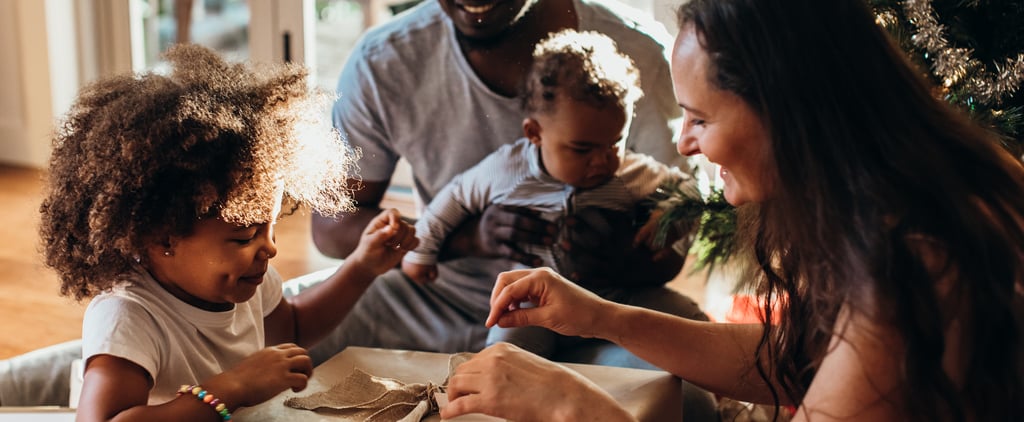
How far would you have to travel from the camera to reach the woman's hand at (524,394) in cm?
95

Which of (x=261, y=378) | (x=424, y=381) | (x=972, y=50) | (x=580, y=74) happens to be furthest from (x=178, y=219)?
(x=972, y=50)

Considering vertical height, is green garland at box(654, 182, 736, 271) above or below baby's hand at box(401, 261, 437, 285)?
above

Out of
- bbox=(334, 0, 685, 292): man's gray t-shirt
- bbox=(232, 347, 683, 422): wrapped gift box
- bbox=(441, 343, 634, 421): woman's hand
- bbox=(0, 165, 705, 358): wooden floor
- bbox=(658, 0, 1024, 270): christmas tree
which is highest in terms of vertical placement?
bbox=(658, 0, 1024, 270): christmas tree

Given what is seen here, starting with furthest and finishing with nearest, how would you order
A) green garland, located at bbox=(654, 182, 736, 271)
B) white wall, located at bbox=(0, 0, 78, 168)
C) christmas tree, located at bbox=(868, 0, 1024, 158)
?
1. white wall, located at bbox=(0, 0, 78, 168)
2. green garland, located at bbox=(654, 182, 736, 271)
3. christmas tree, located at bbox=(868, 0, 1024, 158)

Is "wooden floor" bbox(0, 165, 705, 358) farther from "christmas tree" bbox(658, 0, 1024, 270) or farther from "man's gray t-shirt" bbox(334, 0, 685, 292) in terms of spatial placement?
"christmas tree" bbox(658, 0, 1024, 270)

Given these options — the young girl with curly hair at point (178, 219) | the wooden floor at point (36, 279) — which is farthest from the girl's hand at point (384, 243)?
the young girl with curly hair at point (178, 219)

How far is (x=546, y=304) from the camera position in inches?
44.1

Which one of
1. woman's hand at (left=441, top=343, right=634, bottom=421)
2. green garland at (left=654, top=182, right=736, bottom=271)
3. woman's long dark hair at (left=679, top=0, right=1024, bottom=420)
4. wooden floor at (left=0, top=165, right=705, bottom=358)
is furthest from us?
wooden floor at (left=0, top=165, right=705, bottom=358)

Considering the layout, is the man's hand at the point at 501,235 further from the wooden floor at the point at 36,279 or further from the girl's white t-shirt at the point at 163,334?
the girl's white t-shirt at the point at 163,334

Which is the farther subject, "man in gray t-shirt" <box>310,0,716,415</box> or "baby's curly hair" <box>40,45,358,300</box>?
"man in gray t-shirt" <box>310,0,716,415</box>

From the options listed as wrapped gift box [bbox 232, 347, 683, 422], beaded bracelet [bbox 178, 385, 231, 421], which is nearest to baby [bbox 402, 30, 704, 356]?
wrapped gift box [bbox 232, 347, 683, 422]

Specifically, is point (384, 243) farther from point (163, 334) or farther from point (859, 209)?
point (859, 209)

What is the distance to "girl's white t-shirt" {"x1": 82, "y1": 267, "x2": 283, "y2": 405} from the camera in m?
1.05

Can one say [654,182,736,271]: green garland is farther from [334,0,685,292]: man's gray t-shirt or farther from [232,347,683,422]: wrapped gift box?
[232,347,683,422]: wrapped gift box
